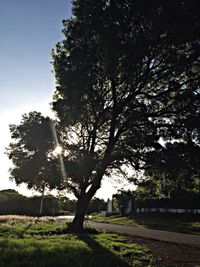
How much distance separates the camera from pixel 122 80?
1684 cm

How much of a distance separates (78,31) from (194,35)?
603cm

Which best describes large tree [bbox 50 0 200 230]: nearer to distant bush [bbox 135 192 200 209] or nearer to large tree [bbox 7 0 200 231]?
large tree [bbox 7 0 200 231]

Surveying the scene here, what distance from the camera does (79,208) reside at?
20312 mm

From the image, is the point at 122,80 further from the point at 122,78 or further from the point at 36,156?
the point at 36,156

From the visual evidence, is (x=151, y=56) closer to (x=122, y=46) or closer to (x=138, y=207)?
(x=122, y=46)

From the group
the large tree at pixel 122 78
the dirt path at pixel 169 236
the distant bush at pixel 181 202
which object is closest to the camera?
the large tree at pixel 122 78

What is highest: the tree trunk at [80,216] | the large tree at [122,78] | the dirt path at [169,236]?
the large tree at [122,78]

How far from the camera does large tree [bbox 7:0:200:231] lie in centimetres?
1341

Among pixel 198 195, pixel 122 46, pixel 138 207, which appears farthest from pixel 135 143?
pixel 138 207

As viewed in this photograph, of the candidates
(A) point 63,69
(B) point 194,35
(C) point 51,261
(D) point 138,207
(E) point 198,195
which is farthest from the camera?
(D) point 138,207

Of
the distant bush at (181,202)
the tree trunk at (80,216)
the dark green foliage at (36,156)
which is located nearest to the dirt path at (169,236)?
the tree trunk at (80,216)

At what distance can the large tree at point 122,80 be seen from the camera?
1341cm

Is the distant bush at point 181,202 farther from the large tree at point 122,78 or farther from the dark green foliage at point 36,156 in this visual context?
the dark green foliage at point 36,156

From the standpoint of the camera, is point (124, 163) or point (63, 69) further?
point (124, 163)
